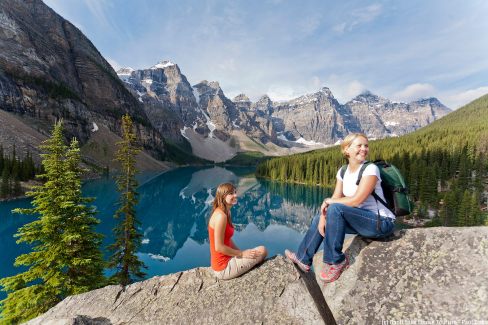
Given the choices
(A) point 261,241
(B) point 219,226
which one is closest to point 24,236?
(B) point 219,226

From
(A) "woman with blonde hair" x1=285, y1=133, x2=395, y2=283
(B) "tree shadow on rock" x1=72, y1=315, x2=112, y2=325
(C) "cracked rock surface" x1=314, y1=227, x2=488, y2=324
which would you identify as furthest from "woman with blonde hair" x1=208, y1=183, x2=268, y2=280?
(B) "tree shadow on rock" x1=72, y1=315, x2=112, y2=325

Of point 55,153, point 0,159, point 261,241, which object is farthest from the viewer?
point 0,159

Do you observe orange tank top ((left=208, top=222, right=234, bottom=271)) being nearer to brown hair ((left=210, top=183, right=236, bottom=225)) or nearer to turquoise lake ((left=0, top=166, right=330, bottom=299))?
brown hair ((left=210, top=183, right=236, bottom=225))

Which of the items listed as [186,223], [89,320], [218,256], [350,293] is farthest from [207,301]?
[186,223]

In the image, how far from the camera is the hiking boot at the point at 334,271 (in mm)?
6121

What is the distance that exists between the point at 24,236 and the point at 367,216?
702 inches

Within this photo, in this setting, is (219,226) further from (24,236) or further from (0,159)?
(0,159)

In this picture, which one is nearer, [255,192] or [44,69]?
[255,192]

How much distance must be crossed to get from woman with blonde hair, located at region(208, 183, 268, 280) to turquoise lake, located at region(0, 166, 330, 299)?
32.2m

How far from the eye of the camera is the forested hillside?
196ft

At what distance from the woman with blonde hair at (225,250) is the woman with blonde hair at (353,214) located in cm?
178

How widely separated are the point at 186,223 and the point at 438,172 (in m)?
87.0

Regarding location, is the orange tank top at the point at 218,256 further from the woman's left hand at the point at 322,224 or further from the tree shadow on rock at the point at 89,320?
the tree shadow on rock at the point at 89,320

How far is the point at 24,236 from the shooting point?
50.1ft
